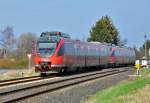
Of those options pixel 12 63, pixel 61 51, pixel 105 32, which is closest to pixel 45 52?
pixel 61 51

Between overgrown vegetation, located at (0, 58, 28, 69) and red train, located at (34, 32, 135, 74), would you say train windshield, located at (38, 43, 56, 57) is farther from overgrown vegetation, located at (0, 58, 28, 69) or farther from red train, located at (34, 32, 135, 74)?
overgrown vegetation, located at (0, 58, 28, 69)

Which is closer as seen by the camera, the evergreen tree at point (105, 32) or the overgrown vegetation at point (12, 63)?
the overgrown vegetation at point (12, 63)

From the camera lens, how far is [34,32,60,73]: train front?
39.6 meters

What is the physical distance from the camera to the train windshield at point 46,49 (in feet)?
131

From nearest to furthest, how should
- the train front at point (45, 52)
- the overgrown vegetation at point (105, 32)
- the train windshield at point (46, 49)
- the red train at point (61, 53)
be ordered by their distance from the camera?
the train front at point (45, 52)
the red train at point (61, 53)
the train windshield at point (46, 49)
the overgrown vegetation at point (105, 32)

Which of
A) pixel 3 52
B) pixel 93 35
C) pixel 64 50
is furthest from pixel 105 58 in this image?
pixel 3 52

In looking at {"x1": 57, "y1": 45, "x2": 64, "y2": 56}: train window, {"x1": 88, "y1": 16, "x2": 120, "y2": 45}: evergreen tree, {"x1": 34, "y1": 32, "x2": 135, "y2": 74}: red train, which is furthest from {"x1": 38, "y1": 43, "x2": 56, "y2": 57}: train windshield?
{"x1": 88, "y1": 16, "x2": 120, "y2": 45}: evergreen tree

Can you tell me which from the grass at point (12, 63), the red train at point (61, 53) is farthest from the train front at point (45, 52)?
the grass at point (12, 63)

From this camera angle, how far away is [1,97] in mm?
20844

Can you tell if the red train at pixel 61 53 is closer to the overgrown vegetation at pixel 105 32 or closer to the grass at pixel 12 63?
the grass at pixel 12 63

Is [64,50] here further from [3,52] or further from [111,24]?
[3,52]

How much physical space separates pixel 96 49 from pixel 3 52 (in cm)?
8191

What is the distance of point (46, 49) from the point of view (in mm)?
40250

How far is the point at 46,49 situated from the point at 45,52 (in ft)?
0.94
